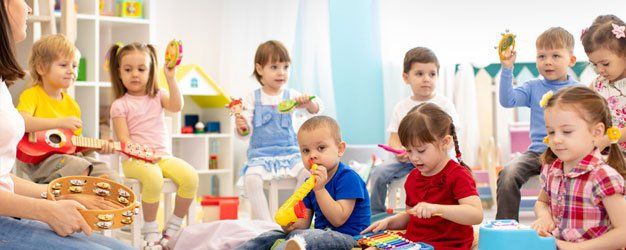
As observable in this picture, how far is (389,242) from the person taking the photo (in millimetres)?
2127

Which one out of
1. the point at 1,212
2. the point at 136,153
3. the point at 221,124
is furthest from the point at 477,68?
the point at 1,212

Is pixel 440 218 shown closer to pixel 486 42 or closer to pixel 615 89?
pixel 615 89

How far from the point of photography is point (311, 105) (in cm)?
356

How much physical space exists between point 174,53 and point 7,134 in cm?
167

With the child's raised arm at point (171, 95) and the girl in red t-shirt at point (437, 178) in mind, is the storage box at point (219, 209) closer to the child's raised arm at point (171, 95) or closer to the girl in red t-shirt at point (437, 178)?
the child's raised arm at point (171, 95)

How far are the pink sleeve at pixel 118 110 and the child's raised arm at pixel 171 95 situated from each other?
0.17m

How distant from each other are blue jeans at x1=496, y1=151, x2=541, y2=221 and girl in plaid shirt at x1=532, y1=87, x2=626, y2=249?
0.92 meters

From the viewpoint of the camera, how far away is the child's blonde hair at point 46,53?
10.5 feet

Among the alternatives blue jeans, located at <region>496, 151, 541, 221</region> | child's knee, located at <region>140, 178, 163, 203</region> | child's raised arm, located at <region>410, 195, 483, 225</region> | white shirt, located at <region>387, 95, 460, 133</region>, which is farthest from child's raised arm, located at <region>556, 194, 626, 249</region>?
child's knee, located at <region>140, 178, 163, 203</region>

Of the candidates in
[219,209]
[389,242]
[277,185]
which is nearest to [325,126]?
[389,242]

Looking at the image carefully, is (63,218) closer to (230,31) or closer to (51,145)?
(51,145)

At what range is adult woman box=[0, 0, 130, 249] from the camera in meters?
1.67

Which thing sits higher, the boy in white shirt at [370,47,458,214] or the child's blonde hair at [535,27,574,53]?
the child's blonde hair at [535,27,574,53]

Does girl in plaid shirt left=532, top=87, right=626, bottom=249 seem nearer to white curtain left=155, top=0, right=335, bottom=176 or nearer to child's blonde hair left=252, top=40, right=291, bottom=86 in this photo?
child's blonde hair left=252, top=40, right=291, bottom=86
